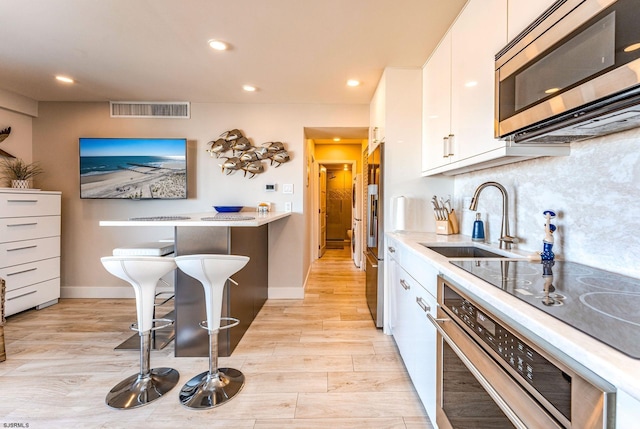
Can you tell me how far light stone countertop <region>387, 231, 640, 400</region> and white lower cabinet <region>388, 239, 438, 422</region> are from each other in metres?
0.43

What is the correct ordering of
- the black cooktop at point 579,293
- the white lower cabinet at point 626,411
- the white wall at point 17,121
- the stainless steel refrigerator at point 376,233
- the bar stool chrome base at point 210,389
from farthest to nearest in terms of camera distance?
the white wall at point 17,121 < the stainless steel refrigerator at point 376,233 < the bar stool chrome base at point 210,389 < the black cooktop at point 579,293 < the white lower cabinet at point 626,411

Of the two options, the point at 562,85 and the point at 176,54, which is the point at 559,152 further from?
the point at 176,54

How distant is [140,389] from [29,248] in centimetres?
238

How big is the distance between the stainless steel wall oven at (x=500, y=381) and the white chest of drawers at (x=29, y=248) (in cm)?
378

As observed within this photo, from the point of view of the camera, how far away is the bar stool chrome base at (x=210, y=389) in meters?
1.66

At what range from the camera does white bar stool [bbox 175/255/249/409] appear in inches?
65.4

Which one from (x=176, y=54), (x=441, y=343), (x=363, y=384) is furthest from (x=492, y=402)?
(x=176, y=54)

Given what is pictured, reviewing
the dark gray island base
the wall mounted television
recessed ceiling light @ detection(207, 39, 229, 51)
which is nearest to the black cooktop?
the dark gray island base

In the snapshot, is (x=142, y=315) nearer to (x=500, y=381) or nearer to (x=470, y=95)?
(x=500, y=381)

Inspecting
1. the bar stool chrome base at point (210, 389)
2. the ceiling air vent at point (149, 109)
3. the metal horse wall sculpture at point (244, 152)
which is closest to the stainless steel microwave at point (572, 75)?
the bar stool chrome base at point (210, 389)

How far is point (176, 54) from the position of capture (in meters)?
2.38

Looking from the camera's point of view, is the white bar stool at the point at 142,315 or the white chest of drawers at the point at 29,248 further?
the white chest of drawers at the point at 29,248

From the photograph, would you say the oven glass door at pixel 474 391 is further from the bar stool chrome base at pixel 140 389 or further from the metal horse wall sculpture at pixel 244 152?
the metal horse wall sculpture at pixel 244 152

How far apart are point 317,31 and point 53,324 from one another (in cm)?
349
